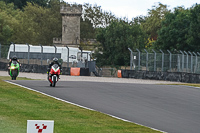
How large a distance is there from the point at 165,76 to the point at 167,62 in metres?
2.12

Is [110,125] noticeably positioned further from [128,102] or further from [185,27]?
[185,27]

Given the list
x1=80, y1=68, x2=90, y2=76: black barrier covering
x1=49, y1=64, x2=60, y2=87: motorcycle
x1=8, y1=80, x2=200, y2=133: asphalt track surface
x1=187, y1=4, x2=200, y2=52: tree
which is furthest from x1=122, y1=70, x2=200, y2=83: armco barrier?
x1=187, y1=4, x2=200, y2=52: tree

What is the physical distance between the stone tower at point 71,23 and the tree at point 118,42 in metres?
27.4

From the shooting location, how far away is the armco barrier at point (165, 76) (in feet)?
129

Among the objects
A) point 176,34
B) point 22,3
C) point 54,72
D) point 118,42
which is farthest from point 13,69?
point 22,3

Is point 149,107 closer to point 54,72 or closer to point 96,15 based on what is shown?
point 54,72

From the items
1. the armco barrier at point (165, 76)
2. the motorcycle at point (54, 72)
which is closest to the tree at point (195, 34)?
the armco barrier at point (165, 76)

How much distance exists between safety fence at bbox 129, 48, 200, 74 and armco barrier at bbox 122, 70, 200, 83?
0.75m

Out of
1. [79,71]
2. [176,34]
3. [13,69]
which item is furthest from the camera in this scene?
[176,34]

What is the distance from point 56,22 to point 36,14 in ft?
24.1

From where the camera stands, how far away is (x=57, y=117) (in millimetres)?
13195

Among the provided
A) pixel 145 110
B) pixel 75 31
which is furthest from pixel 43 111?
pixel 75 31

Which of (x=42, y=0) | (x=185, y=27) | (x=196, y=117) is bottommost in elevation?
(x=196, y=117)

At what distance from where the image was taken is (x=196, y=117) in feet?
50.1
